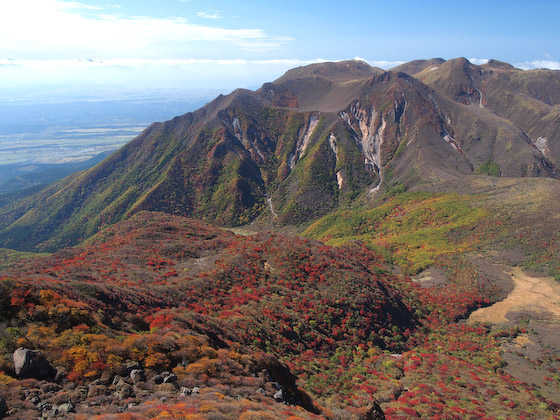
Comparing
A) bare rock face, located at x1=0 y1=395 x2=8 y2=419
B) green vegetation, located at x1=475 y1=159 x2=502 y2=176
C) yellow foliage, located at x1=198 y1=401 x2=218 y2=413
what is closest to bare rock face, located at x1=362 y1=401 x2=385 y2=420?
yellow foliage, located at x1=198 y1=401 x2=218 y2=413

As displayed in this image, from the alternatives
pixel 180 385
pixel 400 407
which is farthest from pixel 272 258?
pixel 180 385

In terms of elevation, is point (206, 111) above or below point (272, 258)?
above

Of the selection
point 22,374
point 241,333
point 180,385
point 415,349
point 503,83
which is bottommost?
point 415,349

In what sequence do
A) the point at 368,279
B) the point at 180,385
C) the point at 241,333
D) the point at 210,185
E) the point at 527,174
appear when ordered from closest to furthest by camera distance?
the point at 180,385
the point at 241,333
the point at 368,279
the point at 527,174
the point at 210,185

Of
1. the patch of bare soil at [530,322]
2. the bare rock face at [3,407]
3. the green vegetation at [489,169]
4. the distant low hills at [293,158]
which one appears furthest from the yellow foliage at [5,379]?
the green vegetation at [489,169]

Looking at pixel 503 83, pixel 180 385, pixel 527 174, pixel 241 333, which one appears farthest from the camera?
pixel 503 83

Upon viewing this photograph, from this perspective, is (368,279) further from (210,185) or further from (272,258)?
(210,185)

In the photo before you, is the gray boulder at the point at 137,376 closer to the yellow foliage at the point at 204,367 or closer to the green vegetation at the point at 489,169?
the yellow foliage at the point at 204,367
